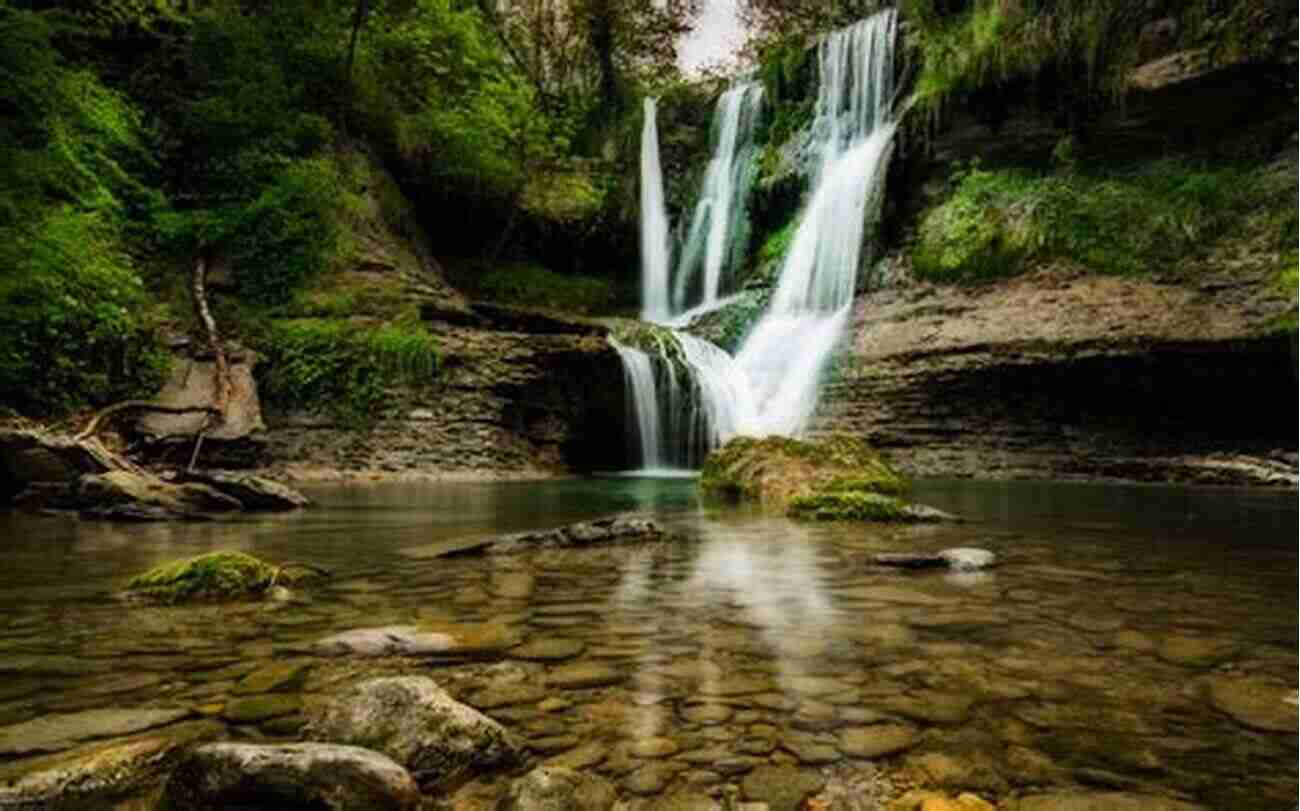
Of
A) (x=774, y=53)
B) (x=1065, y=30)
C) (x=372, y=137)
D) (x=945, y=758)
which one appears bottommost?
(x=945, y=758)

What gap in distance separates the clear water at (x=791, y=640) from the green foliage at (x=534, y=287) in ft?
50.7

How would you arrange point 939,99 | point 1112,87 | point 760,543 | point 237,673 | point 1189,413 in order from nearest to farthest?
point 237,673 < point 760,543 < point 1189,413 < point 1112,87 < point 939,99

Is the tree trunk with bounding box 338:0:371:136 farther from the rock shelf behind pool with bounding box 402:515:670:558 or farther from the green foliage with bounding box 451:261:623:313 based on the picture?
the rock shelf behind pool with bounding box 402:515:670:558

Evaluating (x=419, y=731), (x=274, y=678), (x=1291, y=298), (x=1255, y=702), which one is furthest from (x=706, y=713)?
(x=1291, y=298)

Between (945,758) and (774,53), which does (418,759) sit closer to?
(945,758)

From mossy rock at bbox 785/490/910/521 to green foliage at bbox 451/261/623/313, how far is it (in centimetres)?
1448

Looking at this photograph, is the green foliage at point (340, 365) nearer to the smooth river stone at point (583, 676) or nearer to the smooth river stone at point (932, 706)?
the smooth river stone at point (583, 676)

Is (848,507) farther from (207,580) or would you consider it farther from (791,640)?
(207,580)

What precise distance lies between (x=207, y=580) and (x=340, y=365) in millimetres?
10762

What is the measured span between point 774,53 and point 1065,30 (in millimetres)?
8474

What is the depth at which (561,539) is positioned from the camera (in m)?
5.49

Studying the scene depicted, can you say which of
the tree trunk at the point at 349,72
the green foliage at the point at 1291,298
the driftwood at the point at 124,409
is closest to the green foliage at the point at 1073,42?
the green foliage at the point at 1291,298

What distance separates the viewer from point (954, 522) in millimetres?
6973

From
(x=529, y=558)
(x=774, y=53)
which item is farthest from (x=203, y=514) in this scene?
(x=774, y=53)
